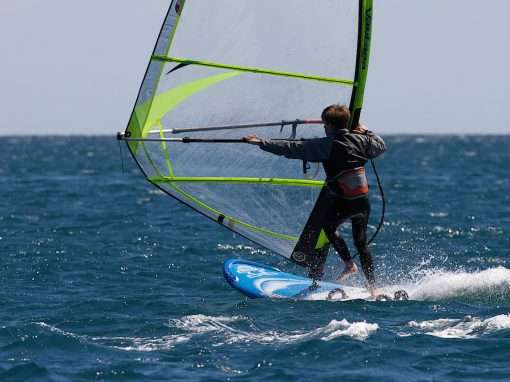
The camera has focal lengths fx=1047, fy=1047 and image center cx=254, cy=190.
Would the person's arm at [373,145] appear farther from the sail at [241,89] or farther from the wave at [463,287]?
the wave at [463,287]

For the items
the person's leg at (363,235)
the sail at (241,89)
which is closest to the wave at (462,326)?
the person's leg at (363,235)

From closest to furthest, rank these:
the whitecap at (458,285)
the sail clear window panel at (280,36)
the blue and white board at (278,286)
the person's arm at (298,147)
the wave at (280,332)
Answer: the wave at (280,332), the person's arm at (298,147), the sail clear window panel at (280,36), the blue and white board at (278,286), the whitecap at (458,285)

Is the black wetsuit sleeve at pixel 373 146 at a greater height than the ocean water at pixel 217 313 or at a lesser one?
greater

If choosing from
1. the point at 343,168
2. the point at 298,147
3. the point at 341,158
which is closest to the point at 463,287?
the point at 343,168

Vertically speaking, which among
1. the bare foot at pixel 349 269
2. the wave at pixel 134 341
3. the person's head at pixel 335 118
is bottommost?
the wave at pixel 134 341

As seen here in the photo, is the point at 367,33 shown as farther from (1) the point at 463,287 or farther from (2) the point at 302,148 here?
(1) the point at 463,287

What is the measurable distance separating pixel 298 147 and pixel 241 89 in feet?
→ 3.37

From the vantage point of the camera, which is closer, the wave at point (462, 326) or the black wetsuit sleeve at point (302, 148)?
the wave at point (462, 326)

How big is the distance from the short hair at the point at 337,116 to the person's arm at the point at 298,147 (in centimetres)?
16

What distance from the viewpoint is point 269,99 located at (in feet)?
32.0

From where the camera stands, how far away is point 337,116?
9.15 m

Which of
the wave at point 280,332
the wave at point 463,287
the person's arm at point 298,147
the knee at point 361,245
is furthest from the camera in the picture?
the wave at point 463,287

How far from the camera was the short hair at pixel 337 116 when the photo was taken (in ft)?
30.0

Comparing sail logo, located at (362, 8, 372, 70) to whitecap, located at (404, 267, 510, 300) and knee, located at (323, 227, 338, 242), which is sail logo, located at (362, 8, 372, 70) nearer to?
knee, located at (323, 227, 338, 242)
